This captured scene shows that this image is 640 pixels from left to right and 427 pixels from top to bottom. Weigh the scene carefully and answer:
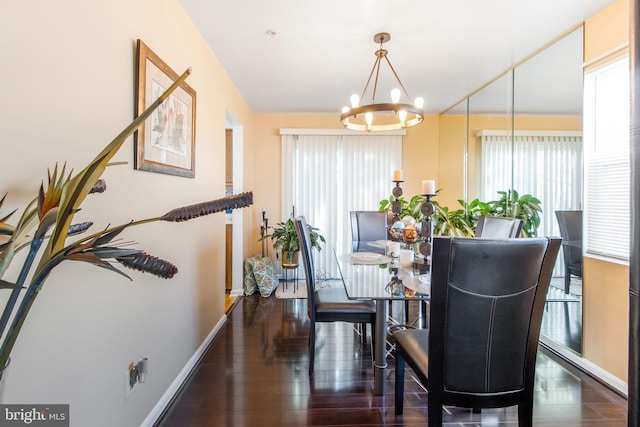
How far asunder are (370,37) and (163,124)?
1.75 metres

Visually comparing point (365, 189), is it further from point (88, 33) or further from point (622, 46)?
point (88, 33)

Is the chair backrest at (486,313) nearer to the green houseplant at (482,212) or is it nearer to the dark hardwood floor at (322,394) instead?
the dark hardwood floor at (322,394)

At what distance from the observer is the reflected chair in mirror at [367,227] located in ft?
11.2

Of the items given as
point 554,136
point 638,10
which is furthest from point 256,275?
point 638,10

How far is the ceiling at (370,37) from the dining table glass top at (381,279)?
1.82m

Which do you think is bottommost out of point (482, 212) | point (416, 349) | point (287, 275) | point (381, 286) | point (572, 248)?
point (287, 275)

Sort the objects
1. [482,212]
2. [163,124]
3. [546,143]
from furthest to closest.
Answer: [482,212] → [546,143] → [163,124]

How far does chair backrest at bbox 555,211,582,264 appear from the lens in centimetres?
233

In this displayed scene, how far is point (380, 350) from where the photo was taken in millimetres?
1898

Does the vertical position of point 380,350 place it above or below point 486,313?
below

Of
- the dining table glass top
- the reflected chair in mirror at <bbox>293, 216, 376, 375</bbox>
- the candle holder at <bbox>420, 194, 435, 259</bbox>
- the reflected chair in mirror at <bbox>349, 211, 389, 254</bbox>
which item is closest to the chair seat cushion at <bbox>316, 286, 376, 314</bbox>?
the reflected chair in mirror at <bbox>293, 216, 376, 375</bbox>

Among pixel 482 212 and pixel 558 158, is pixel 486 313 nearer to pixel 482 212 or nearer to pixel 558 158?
pixel 558 158

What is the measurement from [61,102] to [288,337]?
2.33 meters

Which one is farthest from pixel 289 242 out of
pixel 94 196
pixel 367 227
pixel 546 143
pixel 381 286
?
pixel 546 143
